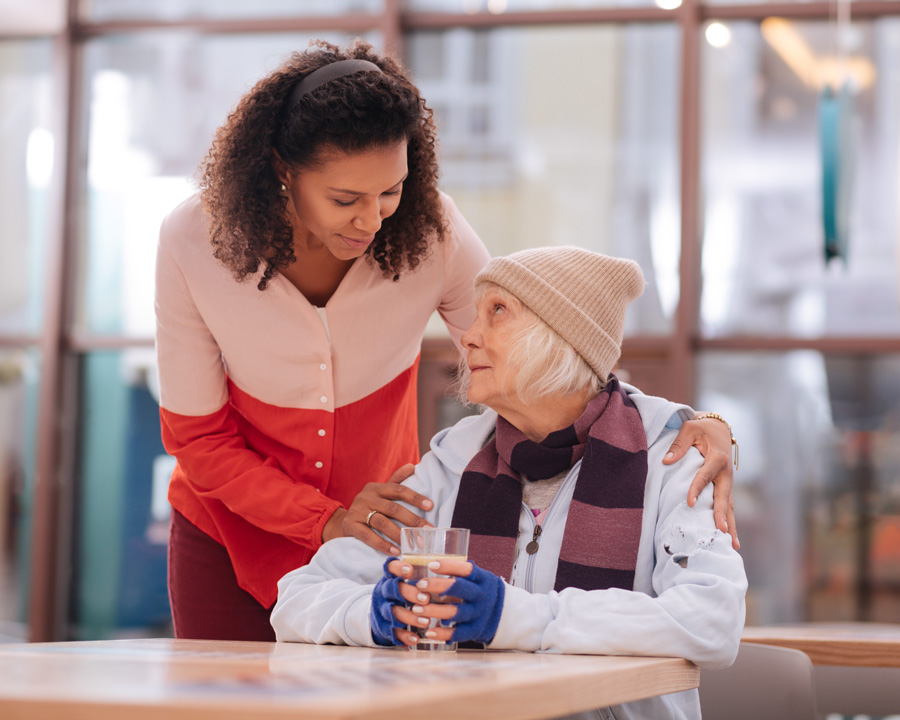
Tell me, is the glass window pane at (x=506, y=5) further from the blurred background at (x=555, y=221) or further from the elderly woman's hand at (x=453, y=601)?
the elderly woman's hand at (x=453, y=601)

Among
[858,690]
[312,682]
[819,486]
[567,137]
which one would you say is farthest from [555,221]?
[312,682]

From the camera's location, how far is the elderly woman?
1337mm

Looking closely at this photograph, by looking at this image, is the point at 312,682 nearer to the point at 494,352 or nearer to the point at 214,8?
the point at 494,352

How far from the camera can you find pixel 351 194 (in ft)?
5.82

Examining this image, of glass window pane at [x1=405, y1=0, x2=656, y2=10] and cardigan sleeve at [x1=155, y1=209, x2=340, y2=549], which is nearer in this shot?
cardigan sleeve at [x1=155, y1=209, x2=340, y2=549]

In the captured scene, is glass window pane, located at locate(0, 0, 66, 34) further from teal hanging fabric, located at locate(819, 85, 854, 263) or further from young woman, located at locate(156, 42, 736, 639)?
young woman, located at locate(156, 42, 736, 639)

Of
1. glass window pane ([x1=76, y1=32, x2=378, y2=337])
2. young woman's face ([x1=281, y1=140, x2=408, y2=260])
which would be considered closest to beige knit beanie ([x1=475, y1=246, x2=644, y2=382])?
young woman's face ([x1=281, y1=140, x2=408, y2=260])

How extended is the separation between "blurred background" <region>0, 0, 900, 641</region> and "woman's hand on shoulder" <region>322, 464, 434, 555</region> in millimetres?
3028

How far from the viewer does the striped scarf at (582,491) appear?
5.15 feet

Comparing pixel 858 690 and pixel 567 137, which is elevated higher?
pixel 567 137

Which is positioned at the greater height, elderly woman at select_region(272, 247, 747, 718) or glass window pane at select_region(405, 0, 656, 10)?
glass window pane at select_region(405, 0, 656, 10)

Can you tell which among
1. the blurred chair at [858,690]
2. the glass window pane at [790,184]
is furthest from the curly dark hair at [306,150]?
the glass window pane at [790,184]

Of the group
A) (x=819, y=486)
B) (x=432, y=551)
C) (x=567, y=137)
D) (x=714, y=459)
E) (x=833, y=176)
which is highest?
(x=567, y=137)

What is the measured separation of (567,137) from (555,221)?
412 mm
